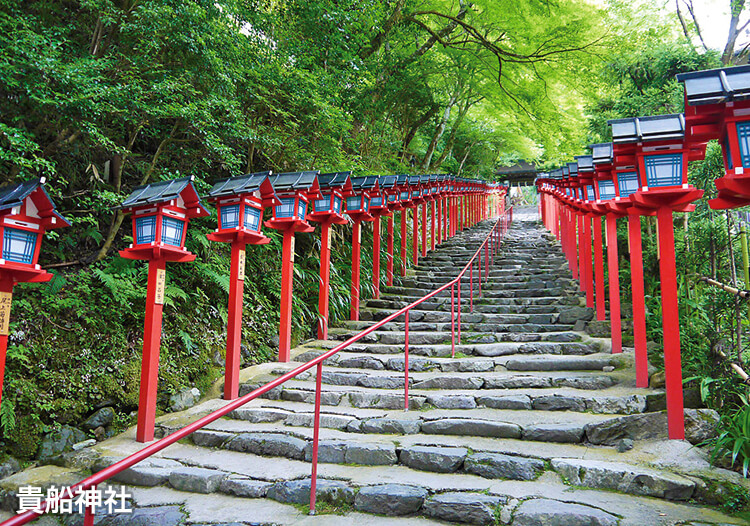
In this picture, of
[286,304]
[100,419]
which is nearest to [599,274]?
[286,304]

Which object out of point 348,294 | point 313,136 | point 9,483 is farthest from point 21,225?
point 348,294

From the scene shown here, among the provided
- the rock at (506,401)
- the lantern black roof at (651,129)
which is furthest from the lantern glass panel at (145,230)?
the lantern black roof at (651,129)

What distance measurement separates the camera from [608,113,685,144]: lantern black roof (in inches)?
148

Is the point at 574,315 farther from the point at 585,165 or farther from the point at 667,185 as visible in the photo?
the point at 667,185

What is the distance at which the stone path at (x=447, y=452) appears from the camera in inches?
119

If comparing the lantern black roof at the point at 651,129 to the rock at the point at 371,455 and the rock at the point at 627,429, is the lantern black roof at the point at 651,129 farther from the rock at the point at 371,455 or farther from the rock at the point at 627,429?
the rock at the point at 371,455

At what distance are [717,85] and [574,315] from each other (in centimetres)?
479

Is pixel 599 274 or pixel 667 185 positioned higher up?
pixel 667 185

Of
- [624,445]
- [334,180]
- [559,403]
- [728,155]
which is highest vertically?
[334,180]

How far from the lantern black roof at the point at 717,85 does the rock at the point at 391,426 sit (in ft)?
11.0

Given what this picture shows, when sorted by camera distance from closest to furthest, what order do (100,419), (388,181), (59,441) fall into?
1. (59,441)
2. (100,419)
3. (388,181)

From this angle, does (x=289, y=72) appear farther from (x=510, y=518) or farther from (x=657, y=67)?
(x=510, y=518)

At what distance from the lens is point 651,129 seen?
12.6ft

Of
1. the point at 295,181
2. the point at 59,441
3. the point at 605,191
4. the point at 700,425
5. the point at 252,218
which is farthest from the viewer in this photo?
the point at 295,181
